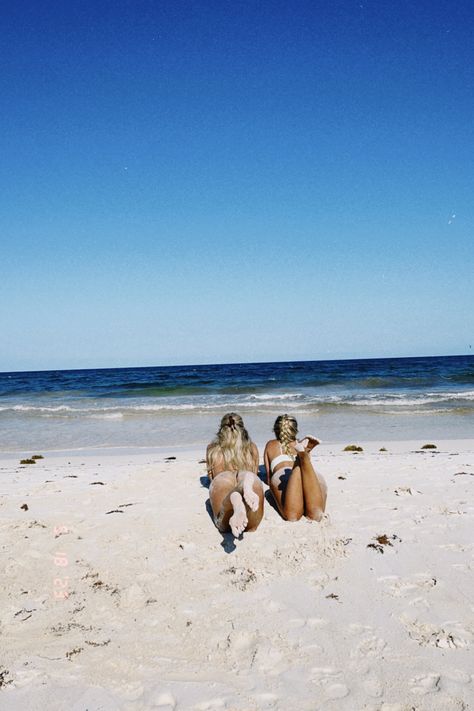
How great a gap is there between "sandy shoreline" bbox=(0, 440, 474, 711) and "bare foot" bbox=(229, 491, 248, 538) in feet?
1.03

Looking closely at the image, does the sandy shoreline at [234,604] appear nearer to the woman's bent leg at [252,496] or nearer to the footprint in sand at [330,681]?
the footprint in sand at [330,681]

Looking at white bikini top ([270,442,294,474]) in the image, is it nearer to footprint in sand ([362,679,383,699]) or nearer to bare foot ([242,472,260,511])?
bare foot ([242,472,260,511])

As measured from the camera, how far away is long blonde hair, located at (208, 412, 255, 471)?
5.62 m

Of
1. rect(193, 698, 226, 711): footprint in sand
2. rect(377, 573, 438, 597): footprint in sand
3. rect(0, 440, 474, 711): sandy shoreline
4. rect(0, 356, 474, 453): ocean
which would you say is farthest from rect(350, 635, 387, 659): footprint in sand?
rect(0, 356, 474, 453): ocean

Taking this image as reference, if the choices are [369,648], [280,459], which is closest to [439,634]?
[369,648]

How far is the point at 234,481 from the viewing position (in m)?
5.18

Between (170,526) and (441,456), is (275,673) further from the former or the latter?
(441,456)

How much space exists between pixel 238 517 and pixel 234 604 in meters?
0.82

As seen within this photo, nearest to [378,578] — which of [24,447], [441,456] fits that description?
[441,456]

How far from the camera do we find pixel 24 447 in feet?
42.0

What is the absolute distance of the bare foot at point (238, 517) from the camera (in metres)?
4.42

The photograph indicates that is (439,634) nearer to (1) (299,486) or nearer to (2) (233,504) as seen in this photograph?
(2) (233,504)
